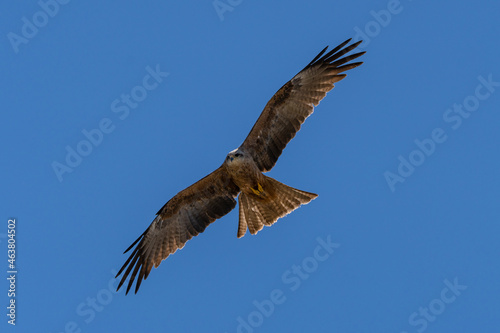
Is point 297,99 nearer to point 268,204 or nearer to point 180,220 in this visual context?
point 268,204

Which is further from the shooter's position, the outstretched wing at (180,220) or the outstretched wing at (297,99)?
the outstretched wing at (180,220)

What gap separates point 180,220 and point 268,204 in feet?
6.06

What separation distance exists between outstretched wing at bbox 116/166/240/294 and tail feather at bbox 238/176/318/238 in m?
0.38

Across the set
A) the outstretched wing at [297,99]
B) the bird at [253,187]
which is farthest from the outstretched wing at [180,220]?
the outstretched wing at [297,99]

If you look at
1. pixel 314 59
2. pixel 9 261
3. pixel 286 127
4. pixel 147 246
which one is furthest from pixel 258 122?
pixel 9 261

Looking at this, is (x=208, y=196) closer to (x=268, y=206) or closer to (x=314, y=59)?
(x=268, y=206)

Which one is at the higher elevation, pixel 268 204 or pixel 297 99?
pixel 297 99

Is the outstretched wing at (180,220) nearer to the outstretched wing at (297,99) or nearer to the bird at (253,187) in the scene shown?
the bird at (253,187)

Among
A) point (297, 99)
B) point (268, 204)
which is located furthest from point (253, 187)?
point (297, 99)

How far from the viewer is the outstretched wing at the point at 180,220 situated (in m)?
16.9

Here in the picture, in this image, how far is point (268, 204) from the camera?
54.3 ft

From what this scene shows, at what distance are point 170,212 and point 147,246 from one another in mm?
821

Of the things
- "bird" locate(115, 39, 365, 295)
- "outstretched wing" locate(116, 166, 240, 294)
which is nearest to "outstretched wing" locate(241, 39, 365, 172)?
"bird" locate(115, 39, 365, 295)

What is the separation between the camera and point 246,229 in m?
16.8
